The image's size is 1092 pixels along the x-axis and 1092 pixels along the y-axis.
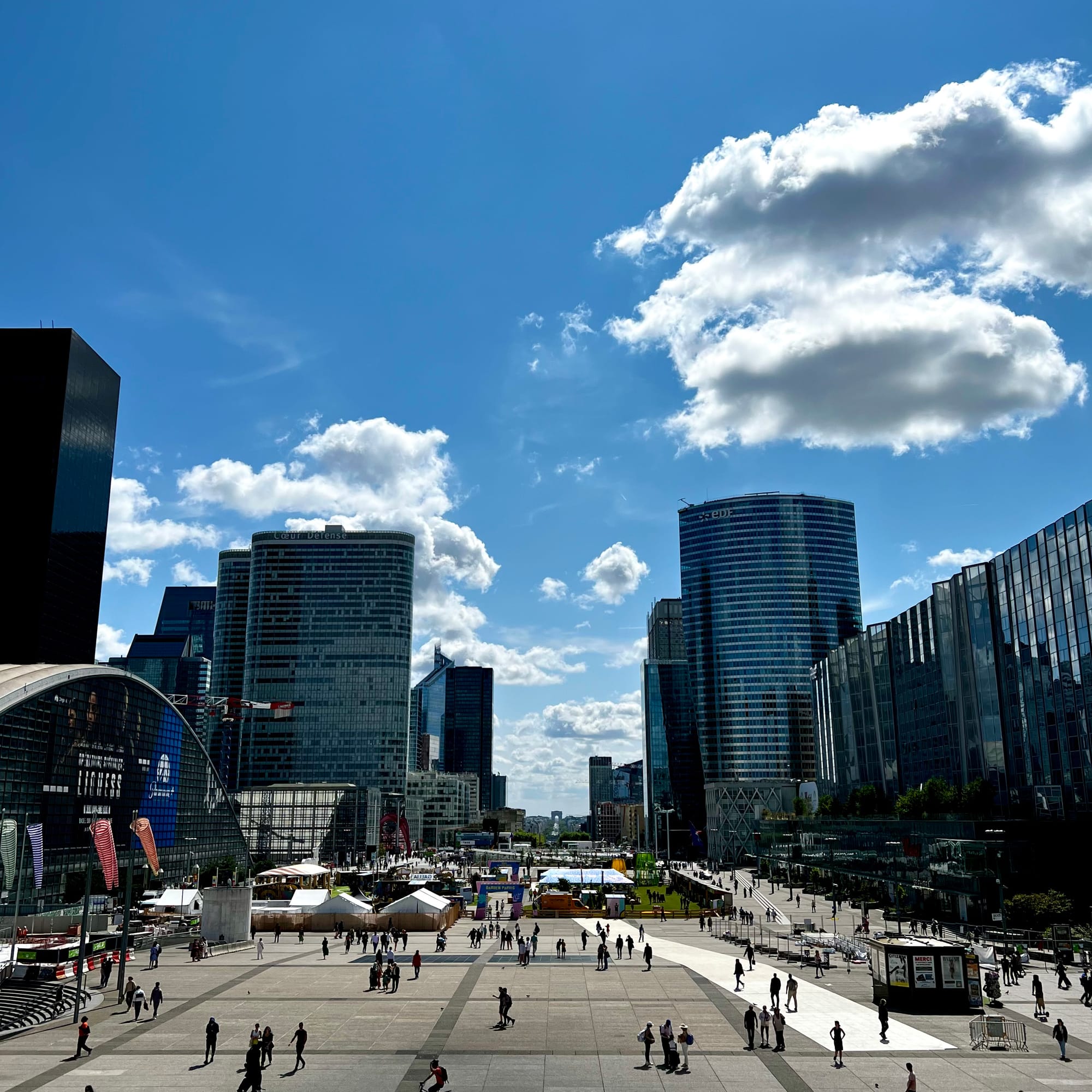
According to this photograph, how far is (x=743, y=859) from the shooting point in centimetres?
17788

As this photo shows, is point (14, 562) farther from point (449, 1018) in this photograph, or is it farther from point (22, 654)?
point (449, 1018)

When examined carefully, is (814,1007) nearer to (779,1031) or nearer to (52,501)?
(779,1031)

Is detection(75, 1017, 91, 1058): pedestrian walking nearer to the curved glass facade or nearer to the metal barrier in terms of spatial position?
the metal barrier

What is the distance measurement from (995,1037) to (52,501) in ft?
570

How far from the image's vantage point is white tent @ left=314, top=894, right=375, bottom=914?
6750 centimetres

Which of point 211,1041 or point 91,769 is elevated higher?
point 91,769

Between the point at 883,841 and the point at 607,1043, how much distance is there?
61.9 m

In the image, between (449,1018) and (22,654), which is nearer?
(449,1018)

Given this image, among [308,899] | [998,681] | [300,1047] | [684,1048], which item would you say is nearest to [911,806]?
[998,681]

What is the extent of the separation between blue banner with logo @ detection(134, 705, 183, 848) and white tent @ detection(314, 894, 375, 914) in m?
40.7

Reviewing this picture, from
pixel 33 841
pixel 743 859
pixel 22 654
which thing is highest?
pixel 22 654

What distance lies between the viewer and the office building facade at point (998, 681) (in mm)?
78062

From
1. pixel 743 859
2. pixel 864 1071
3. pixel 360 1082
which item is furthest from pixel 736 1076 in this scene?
pixel 743 859

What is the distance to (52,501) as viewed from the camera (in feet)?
561
